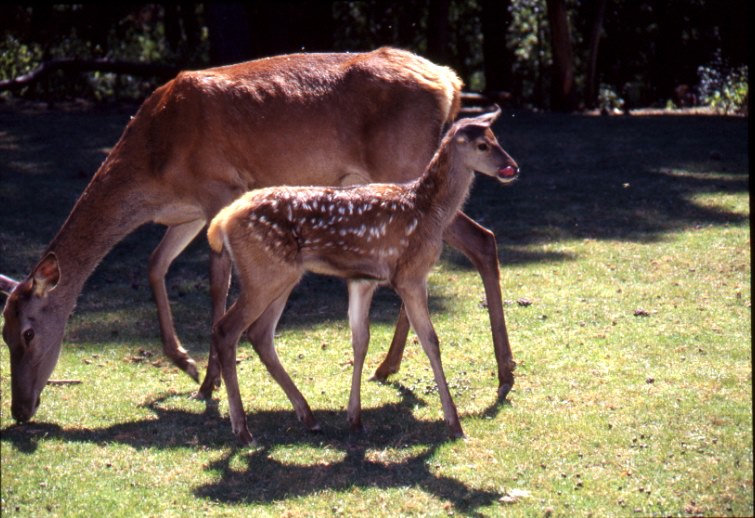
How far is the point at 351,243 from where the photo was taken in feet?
21.9

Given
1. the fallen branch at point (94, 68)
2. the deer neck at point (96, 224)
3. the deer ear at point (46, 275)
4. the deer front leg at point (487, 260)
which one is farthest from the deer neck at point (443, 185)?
the fallen branch at point (94, 68)

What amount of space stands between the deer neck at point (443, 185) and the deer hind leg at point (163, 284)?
7.02 feet

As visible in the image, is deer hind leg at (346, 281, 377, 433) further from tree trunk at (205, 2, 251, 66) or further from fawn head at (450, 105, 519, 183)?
tree trunk at (205, 2, 251, 66)

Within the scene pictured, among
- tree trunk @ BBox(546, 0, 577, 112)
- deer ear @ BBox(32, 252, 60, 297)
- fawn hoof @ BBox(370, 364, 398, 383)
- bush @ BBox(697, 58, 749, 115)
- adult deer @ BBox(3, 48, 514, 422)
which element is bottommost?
Answer: bush @ BBox(697, 58, 749, 115)

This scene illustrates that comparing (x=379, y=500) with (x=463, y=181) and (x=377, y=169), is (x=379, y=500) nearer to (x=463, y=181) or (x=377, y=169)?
(x=463, y=181)

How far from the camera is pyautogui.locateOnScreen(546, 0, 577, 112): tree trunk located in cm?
1852

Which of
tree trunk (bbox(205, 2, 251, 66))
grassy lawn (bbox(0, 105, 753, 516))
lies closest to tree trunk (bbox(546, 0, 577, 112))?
tree trunk (bbox(205, 2, 251, 66))

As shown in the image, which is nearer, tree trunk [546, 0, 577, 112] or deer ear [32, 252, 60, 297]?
deer ear [32, 252, 60, 297]

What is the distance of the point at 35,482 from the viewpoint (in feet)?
19.6

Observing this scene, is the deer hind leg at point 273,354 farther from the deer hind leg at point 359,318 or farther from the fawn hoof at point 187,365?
the fawn hoof at point 187,365

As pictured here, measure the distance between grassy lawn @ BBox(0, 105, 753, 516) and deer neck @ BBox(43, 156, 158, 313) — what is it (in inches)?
30.2

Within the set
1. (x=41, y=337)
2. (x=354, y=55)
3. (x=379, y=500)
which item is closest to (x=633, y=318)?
(x=354, y=55)

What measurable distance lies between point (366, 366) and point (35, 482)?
277 centimetres

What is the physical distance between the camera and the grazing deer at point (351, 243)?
6.54 m
